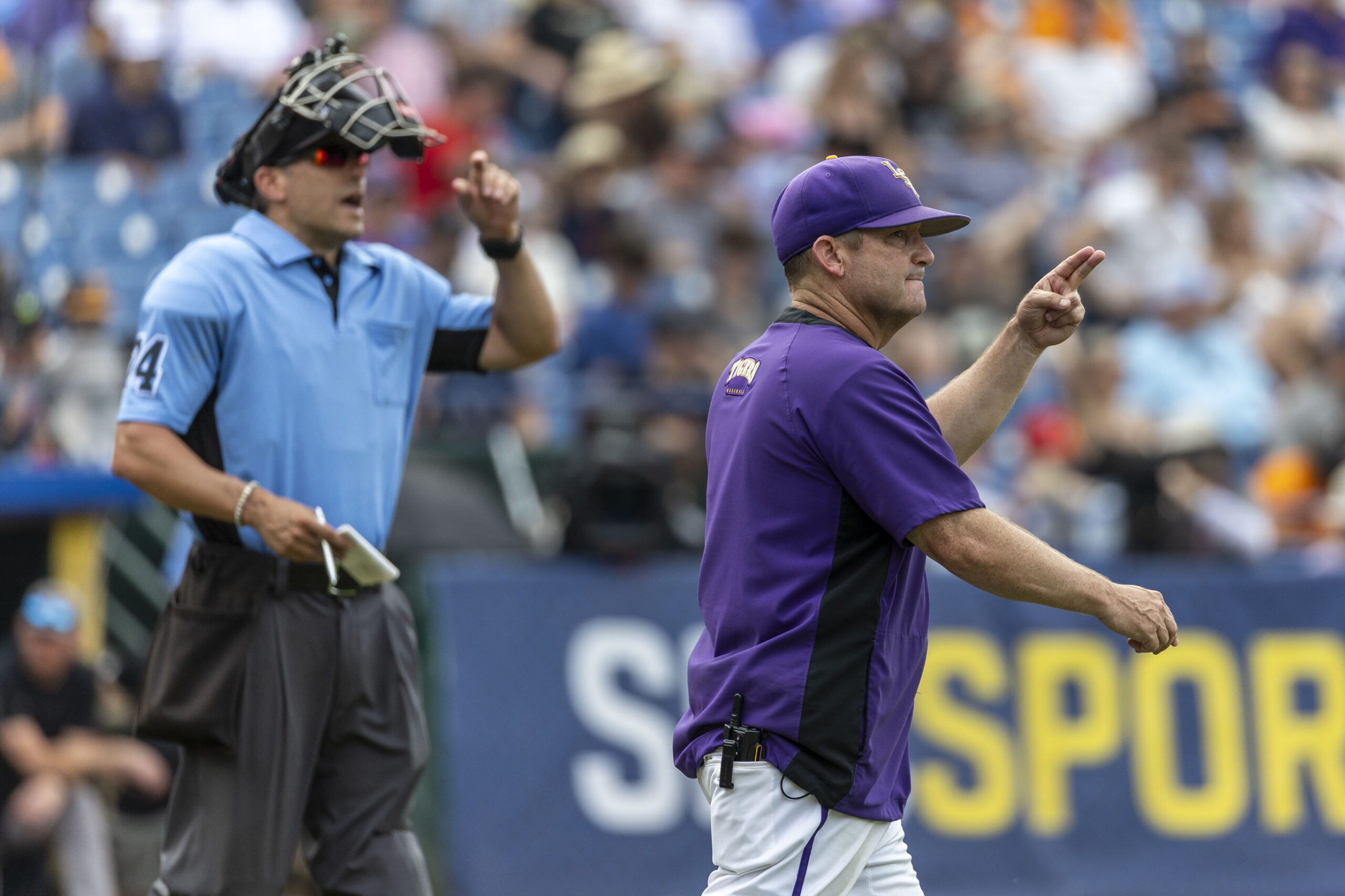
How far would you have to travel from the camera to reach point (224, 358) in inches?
187

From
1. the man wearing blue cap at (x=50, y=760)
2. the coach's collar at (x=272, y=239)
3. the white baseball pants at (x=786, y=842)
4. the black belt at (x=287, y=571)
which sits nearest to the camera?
the white baseball pants at (x=786, y=842)

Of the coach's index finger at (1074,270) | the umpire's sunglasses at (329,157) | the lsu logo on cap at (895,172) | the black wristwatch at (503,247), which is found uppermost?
the lsu logo on cap at (895,172)

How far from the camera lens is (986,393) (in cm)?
468

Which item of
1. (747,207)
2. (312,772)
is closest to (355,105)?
(312,772)

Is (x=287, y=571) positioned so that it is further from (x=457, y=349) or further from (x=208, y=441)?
(x=457, y=349)

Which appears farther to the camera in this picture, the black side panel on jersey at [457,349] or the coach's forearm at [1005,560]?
the black side panel on jersey at [457,349]

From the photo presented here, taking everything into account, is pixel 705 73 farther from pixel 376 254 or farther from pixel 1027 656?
pixel 376 254

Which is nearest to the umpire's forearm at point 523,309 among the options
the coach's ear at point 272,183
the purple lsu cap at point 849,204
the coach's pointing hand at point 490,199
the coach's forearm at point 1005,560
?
the coach's pointing hand at point 490,199

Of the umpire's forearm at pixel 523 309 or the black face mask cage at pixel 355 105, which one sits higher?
the black face mask cage at pixel 355 105

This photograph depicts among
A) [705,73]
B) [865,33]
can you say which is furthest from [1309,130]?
[705,73]

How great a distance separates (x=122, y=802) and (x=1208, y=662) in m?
5.77

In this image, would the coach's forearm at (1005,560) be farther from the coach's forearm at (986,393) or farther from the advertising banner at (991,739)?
the advertising banner at (991,739)

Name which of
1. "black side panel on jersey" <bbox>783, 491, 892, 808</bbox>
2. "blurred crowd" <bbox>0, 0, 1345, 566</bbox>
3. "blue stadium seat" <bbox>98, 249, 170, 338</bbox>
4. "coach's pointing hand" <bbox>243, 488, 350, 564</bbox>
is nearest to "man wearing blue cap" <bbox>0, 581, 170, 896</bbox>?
"blurred crowd" <bbox>0, 0, 1345, 566</bbox>

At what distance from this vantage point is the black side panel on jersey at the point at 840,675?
4.01 m
